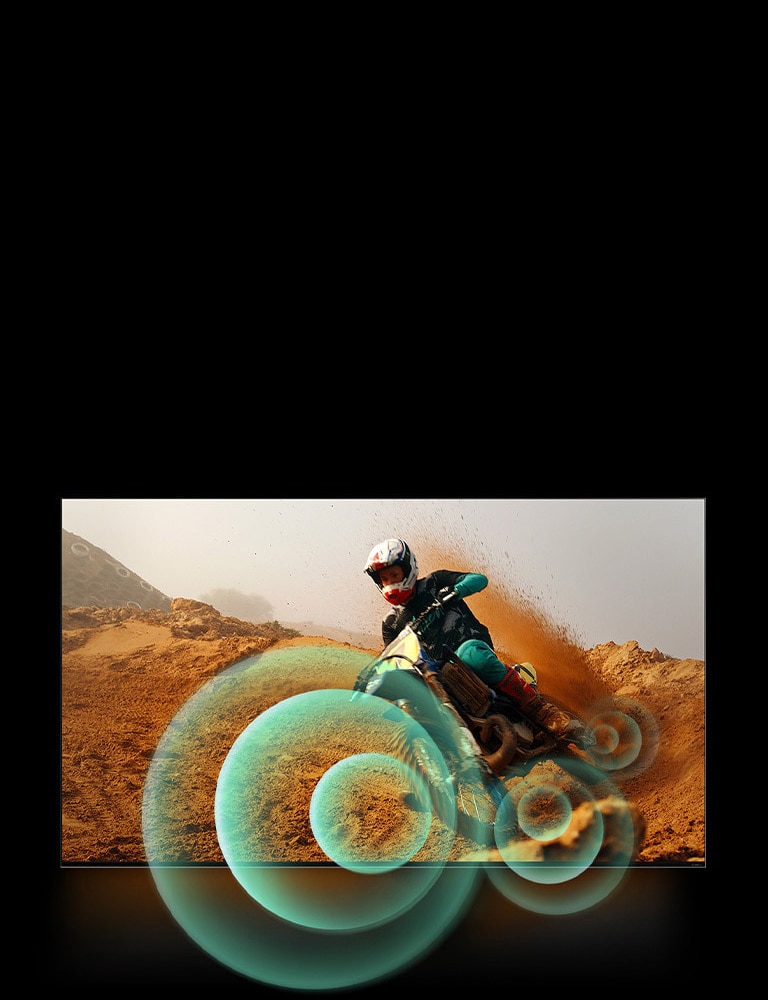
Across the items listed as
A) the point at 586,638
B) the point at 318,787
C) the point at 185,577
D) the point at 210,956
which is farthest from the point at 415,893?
the point at 185,577

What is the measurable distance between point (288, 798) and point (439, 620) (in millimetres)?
1116

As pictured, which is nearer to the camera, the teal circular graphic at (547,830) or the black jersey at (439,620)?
the teal circular graphic at (547,830)

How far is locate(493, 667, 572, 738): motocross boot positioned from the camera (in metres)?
4.60

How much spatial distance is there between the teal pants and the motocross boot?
34 millimetres

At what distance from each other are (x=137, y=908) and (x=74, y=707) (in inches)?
40.4

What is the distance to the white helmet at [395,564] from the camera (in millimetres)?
4668

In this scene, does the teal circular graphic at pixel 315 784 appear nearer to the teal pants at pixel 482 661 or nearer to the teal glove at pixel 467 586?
the teal pants at pixel 482 661

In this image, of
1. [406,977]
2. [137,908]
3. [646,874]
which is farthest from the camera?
[646,874]

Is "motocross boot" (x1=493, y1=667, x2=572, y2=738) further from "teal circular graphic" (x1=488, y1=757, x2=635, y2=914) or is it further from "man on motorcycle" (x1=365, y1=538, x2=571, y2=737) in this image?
"teal circular graphic" (x1=488, y1=757, x2=635, y2=914)

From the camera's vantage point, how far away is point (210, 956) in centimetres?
380

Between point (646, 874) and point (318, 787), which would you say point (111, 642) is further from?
point (646, 874)

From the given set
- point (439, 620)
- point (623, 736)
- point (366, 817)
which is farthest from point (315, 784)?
point (623, 736)

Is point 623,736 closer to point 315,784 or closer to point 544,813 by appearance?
point 544,813

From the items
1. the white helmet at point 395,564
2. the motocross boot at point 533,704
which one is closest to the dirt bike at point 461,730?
the motocross boot at point 533,704
